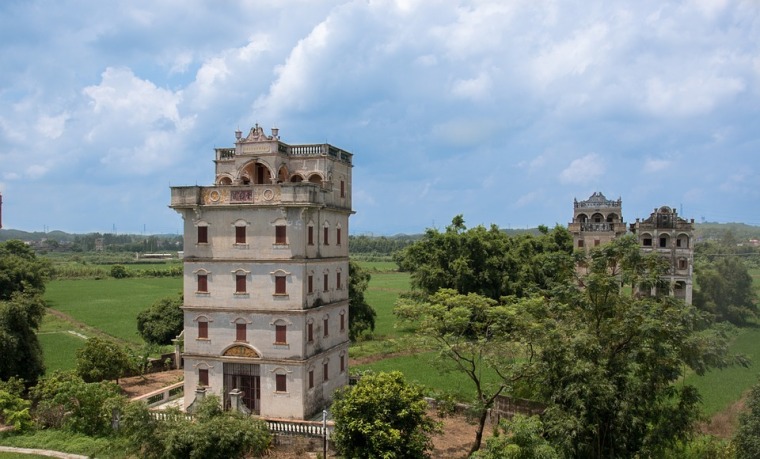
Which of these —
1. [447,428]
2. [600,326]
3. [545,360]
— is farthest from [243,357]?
[600,326]

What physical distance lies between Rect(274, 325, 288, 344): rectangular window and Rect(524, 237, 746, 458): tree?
41.3 feet

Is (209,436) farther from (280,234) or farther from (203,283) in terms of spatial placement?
(280,234)

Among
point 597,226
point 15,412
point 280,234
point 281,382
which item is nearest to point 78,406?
point 15,412

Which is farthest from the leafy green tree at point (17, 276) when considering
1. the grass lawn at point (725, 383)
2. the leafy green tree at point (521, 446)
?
the grass lawn at point (725, 383)

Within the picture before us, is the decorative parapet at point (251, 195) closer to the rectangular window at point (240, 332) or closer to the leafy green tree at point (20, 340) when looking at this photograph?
the rectangular window at point (240, 332)

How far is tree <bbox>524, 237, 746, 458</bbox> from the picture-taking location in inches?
901

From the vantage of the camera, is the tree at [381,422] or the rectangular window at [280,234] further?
the rectangular window at [280,234]

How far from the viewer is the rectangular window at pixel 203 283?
1236 inches

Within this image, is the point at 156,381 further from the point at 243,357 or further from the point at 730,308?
the point at 730,308

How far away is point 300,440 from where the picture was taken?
89.6 feet

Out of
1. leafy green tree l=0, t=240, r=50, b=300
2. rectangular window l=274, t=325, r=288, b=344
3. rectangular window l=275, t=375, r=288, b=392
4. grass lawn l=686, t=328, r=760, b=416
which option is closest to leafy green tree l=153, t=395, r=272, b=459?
rectangular window l=275, t=375, r=288, b=392

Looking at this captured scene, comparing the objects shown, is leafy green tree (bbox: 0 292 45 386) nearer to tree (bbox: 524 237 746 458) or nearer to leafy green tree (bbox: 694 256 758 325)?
tree (bbox: 524 237 746 458)

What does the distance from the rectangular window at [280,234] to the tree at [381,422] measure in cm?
915

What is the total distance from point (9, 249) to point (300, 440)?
260ft
